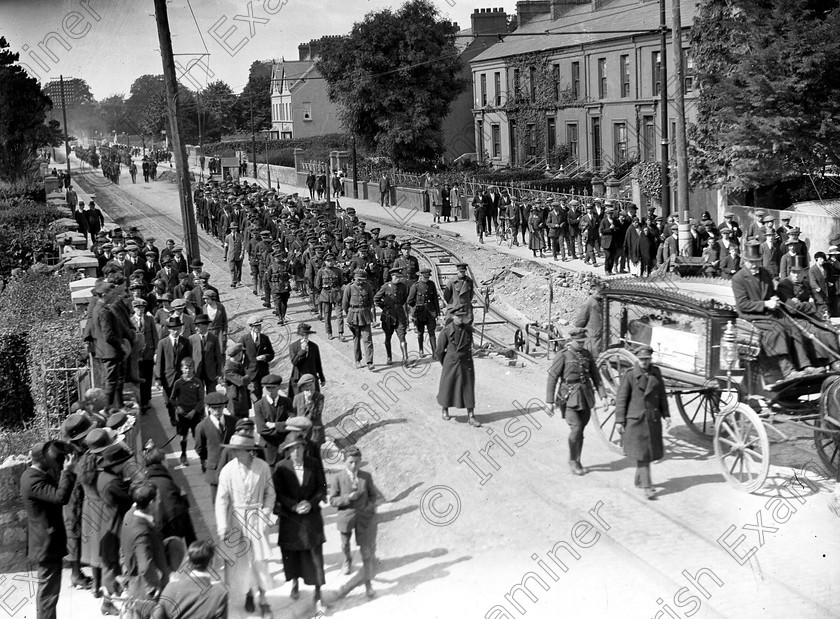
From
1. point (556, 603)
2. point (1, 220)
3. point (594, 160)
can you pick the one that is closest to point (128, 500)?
point (556, 603)

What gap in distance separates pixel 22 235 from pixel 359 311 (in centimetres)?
1211

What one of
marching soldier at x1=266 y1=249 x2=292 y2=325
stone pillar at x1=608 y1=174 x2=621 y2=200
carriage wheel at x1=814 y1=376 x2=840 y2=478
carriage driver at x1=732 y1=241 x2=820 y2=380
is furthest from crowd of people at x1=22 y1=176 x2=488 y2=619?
stone pillar at x1=608 y1=174 x2=621 y2=200

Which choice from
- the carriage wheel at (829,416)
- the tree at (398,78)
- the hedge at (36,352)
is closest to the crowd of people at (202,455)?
the hedge at (36,352)

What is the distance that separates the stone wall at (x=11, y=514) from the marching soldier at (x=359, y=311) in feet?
21.7

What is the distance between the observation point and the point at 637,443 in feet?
34.0

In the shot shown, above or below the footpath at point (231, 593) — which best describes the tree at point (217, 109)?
above

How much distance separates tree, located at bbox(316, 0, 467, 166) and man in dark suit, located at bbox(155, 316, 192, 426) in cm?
3608

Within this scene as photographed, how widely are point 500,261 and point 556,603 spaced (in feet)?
65.6

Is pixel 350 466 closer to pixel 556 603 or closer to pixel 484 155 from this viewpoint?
pixel 556 603

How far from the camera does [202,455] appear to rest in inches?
422

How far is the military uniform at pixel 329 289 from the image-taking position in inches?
739

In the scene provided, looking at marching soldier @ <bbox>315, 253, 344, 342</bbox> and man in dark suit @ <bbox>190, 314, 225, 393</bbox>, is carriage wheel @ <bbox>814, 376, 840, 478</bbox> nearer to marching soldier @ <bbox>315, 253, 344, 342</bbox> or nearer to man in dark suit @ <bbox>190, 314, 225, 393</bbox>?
man in dark suit @ <bbox>190, 314, 225, 393</bbox>

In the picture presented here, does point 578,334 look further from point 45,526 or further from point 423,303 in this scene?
point 45,526

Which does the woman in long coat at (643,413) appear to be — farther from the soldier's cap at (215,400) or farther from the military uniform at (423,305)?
the military uniform at (423,305)
